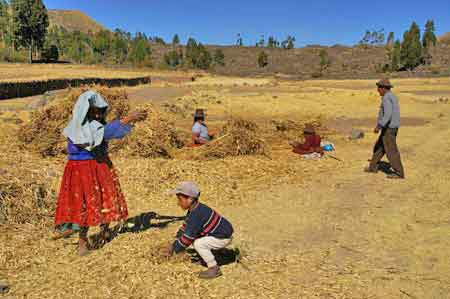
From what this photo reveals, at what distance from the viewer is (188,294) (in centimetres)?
385

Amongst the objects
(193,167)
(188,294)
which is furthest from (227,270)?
(193,167)

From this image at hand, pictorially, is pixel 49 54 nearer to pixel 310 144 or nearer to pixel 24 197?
pixel 310 144

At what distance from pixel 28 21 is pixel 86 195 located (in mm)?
61083

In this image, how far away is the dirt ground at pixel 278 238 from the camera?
3982 millimetres

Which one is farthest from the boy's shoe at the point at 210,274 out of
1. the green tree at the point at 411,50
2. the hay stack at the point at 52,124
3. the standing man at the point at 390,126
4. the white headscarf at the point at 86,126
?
the green tree at the point at 411,50

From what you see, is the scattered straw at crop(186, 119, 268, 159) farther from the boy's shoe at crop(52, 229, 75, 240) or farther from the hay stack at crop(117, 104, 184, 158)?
the boy's shoe at crop(52, 229, 75, 240)

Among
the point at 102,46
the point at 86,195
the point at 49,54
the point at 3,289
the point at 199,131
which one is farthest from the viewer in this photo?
the point at 102,46

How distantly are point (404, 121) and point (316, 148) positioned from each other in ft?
22.9

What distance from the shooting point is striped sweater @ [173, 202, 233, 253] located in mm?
4020

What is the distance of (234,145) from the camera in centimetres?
900

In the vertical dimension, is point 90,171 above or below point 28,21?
below

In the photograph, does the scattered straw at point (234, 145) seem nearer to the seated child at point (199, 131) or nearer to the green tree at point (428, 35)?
the seated child at point (199, 131)

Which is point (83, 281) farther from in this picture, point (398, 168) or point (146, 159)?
point (398, 168)

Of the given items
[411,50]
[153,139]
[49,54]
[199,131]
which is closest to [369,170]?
[199,131]
